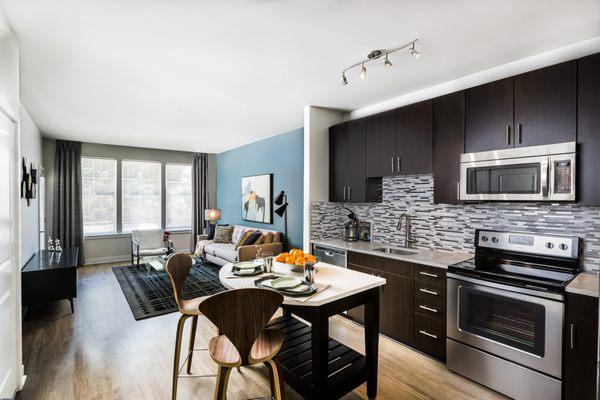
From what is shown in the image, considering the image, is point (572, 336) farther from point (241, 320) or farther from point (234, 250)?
point (234, 250)

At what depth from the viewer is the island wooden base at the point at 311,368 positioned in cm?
193

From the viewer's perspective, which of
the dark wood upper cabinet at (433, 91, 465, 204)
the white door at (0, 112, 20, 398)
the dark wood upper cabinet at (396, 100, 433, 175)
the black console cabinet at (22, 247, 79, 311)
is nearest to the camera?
the white door at (0, 112, 20, 398)

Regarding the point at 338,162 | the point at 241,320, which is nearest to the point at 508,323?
the point at 241,320

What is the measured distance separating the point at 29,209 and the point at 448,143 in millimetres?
5240

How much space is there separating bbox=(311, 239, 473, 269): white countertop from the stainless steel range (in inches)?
6.0

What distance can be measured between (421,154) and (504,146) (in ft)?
2.42

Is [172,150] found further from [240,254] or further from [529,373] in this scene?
[529,373]

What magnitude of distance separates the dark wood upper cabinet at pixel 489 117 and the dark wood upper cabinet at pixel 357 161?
1.19 meters

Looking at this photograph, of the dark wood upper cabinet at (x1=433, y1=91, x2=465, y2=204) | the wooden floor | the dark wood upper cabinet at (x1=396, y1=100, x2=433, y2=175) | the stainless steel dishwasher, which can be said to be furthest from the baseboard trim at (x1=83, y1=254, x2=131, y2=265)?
the dark wood upper cabinet at (x1=433, y1=91, x2=465, y2=204)

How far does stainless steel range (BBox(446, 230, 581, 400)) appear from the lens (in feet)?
6.49

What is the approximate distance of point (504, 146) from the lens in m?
2.48

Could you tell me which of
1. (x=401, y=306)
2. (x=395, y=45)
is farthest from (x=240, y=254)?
(x=395, y=45)

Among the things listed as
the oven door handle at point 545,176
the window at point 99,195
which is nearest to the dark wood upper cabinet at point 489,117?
the oven door handle at point 545,176

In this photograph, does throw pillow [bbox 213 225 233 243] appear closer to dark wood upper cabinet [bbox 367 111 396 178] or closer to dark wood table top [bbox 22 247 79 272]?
dark wood table top [bbox 22 247 79 272]
